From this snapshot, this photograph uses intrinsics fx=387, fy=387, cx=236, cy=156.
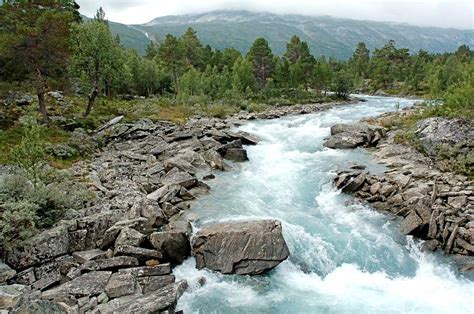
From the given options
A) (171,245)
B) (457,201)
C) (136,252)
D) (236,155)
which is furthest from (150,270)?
(236,155)

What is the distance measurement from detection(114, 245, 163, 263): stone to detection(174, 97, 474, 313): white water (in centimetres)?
139

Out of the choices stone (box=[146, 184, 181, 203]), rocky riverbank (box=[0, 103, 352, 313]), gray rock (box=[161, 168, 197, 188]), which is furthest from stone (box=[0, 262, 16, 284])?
gray rock (box=[161, 168, 197, 188])

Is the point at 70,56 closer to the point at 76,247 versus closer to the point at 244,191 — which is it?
the point at 244,191

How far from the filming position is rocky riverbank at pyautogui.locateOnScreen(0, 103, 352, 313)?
13477 millimetres

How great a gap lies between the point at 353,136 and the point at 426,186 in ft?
50.1

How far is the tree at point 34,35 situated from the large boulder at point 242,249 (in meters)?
24.6

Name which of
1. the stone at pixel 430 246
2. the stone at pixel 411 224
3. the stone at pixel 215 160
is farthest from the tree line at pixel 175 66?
the stone at pixel 430 246

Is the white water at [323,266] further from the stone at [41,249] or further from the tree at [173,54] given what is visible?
the tree at [173,54]

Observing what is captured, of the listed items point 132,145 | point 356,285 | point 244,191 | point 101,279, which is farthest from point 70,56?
point 356,285

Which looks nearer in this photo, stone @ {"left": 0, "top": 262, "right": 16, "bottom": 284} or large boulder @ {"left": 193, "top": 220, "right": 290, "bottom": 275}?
stone @ {"left": 0, "top": 262, "right": 16, "bottom": 284}

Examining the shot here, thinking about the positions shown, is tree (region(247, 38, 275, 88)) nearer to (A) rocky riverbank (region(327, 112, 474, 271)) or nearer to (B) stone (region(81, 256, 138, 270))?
(A) rocky riverbank (region(327, 112, 474, 271))

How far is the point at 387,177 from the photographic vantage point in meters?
26.5

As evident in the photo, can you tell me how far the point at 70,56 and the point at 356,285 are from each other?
108 feet

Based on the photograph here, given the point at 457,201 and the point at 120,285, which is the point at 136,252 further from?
the point at 457,201
